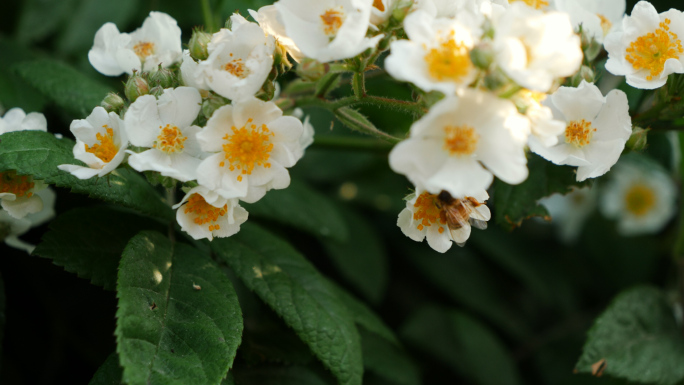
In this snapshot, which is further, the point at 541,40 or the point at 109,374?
the point at 109,374

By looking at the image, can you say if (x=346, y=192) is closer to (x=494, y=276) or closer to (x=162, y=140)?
(x=494, y=276)

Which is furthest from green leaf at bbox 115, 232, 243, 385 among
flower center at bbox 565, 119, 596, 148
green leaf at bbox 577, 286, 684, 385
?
green leaf at bbox 577, 286, 684, 385

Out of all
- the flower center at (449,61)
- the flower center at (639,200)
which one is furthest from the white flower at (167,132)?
the flower center at (639,200)

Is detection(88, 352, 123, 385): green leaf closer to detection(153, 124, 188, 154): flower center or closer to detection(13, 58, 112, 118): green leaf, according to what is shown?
detection(153, 124, 188, 154): flower center

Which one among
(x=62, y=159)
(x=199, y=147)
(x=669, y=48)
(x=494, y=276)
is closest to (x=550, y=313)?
(x=494, y=276)

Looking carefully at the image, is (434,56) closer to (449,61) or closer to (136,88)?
(449,61)

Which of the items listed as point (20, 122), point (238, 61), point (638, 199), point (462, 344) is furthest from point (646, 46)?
point (638, 199)
